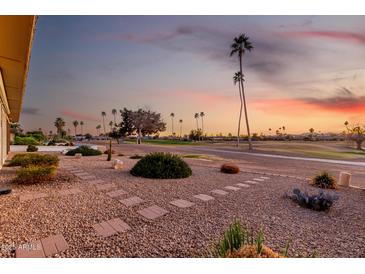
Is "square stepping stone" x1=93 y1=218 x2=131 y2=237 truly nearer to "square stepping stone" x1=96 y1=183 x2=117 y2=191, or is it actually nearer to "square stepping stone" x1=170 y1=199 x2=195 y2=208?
"square stepping stone" x1=170 y1=199 x2=195 y2=208

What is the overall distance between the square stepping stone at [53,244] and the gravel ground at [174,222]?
85mm

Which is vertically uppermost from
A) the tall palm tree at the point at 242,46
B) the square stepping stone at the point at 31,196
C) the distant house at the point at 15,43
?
the tall palm tree at the point at 242,46

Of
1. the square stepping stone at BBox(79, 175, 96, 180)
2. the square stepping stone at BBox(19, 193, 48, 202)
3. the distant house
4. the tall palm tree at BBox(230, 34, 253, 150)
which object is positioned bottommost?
the square stepping stone at BBox(79, 175, 96, 180)

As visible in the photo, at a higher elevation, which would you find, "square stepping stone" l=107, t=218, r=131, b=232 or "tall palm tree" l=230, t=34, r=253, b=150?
"tall palm tree" l=230, t=34, r=253, b=150

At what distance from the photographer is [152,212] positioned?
366 cm

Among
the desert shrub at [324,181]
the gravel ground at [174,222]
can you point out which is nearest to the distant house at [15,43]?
the gravel ground at [174,222]

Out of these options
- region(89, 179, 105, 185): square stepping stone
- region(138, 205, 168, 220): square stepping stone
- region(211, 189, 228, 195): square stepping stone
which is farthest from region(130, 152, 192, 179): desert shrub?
region(138, 205, 168, 220): square stepping stone

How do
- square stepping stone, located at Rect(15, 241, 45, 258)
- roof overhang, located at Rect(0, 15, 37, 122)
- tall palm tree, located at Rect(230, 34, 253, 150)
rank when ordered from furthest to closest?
tall palm tree, located at Rect(230, 34, 253, 150) → roof overhang, located at Rect(0, 15, 37, 122) → square stepping stone, located at Rect(15, 241, 45, 258)

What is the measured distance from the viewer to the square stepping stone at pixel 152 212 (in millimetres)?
3479

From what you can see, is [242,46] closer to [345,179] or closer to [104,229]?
[345,179]

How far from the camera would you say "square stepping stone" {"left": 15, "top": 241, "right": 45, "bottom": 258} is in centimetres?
225

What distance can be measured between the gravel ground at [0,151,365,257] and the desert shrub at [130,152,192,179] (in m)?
1.45

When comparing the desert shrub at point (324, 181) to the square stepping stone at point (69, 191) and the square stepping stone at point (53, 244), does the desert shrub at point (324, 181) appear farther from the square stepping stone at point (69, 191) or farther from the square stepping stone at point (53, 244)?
the square stepping stone at point (69, 191)
